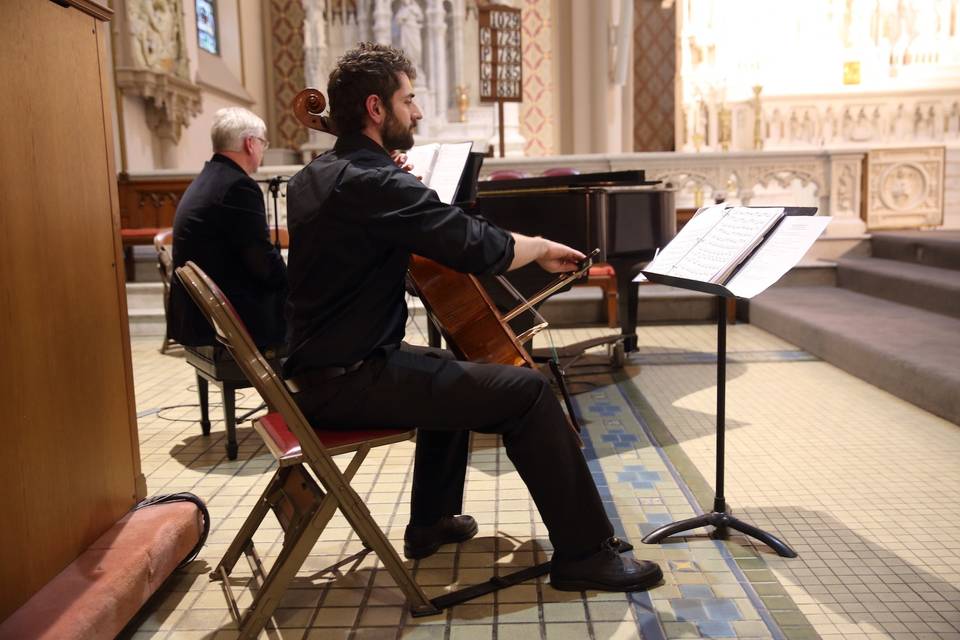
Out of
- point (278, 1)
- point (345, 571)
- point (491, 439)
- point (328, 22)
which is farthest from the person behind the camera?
point (278, 1)

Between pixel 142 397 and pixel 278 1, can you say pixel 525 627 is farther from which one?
pixel 278 1

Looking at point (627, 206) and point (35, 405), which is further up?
point (627, 206)

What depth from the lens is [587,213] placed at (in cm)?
441

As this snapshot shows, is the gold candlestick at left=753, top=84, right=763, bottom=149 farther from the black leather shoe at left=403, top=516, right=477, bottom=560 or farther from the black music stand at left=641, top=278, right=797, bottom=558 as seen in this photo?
the black leather shoe at left=403, top=516, right=477, bottom=560

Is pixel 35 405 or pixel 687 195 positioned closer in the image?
pixel 35 405

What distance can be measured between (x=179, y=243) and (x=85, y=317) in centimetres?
144

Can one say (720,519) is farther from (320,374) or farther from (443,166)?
(443,166)

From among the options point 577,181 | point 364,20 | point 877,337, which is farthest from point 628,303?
point 364,20

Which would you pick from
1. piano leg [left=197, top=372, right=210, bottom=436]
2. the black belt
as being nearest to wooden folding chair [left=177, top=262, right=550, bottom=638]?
the black belt

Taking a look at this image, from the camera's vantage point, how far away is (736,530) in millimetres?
2854

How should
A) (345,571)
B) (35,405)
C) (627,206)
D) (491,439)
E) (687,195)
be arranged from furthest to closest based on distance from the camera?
1. (687,195)
2. (627,206)
3. (491,439)
4. (345,571)
5. (35,405)

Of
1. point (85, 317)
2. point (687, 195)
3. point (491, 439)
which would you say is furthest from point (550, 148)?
point (85, 317)

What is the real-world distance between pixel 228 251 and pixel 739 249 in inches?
89.2

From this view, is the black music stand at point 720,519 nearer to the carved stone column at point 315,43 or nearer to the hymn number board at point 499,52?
the hymn number board at point 499,52
